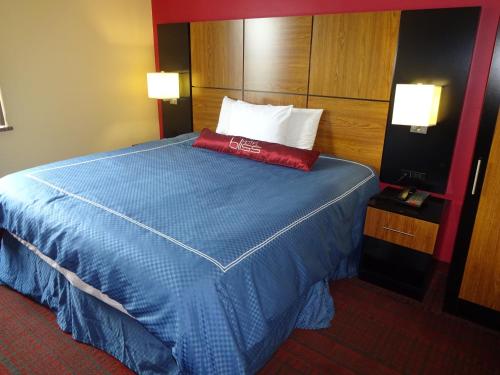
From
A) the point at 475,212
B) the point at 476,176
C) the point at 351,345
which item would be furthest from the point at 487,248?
the point at 351,345

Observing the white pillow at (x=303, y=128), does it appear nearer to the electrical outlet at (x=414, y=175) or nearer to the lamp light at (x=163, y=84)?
the electrical outlet at (x=414, y=175)

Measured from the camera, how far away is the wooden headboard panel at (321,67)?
8.21 ft

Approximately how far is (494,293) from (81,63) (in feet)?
11.8

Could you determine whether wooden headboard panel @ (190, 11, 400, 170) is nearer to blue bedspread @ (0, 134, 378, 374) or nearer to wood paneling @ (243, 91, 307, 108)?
wood paneling @ (243, 91, 307, 108)

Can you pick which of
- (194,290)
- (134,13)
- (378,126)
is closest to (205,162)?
(378,126)

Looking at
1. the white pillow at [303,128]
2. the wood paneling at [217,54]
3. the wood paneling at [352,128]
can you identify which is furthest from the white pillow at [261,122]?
the wood paneling at [217,54]

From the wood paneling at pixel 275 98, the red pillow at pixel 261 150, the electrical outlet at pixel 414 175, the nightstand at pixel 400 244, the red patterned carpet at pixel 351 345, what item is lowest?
the red patterned carpet at pixel 351 345

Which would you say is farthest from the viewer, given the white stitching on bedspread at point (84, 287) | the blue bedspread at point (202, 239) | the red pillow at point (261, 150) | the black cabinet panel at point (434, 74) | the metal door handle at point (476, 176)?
the red pillow at point (261, 150)

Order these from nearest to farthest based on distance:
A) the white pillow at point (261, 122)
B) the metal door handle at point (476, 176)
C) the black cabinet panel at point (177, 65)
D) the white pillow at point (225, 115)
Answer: the metal door handle at point (476, 176) < the white pillow at point (261, 122) < the white pillow at point (225, 115) < the black cabinet panel at point (177, 65)

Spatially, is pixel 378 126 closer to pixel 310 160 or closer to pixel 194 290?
pixel 310 160

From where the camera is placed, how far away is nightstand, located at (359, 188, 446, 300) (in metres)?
2.09

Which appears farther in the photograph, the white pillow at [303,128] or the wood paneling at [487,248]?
the white pillow at [303,128]

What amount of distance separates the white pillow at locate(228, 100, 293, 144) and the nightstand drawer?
0.89m

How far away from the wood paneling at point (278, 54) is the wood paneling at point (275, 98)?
0.04 meters
